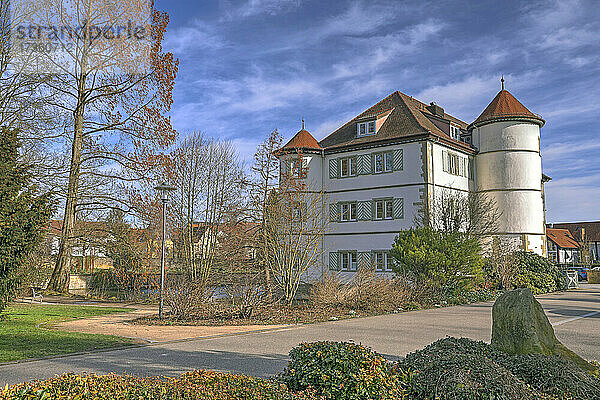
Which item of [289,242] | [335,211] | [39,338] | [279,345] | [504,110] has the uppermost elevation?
[504,110]

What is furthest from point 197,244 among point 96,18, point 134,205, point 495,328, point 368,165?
point 495,328

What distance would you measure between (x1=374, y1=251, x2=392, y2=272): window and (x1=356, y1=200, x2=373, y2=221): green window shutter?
2415mm

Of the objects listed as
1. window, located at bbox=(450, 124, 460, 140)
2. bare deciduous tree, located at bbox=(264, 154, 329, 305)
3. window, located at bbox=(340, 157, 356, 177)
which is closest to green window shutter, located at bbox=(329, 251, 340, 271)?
window, located at bbox=(340, 157, 356, 177)

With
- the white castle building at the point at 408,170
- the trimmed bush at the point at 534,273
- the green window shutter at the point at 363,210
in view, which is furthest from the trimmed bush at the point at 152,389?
the trimmed bush at the point at 534,273

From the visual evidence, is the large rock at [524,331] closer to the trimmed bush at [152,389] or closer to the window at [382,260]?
the trimmed bush at [152,389]

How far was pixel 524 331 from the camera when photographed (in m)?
7.61

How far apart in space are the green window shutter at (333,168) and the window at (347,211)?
219 centimetres

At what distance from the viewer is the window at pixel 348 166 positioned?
36.1 metres

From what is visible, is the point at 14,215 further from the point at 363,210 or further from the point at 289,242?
the point at 363,210

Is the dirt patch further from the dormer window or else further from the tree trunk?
the dormer window

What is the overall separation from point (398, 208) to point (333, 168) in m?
5.95

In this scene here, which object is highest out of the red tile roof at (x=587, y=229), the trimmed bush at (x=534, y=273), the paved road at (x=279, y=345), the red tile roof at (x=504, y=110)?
the red tile roof at (x=504, y=110)

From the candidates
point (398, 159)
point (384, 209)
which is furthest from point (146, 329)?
point (398, 159)

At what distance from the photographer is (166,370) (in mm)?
9531
